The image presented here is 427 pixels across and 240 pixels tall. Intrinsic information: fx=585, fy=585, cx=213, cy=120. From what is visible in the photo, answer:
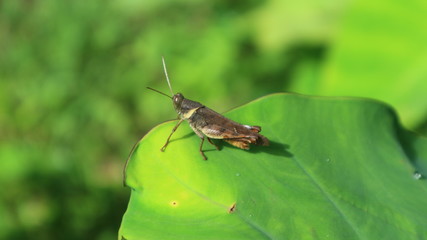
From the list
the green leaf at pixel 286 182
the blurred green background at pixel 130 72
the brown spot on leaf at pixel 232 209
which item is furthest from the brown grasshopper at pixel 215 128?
the blurred green background at pixel 130 72

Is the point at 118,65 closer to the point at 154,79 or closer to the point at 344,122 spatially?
the point at 154,79

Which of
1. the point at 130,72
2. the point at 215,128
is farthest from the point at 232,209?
Result: the point at 130,72

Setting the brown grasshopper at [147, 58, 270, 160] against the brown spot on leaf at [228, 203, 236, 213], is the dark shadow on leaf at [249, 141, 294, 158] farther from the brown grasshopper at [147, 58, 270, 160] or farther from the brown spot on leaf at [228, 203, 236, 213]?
the brown spot on leaf at [228, 203, 236, 213]

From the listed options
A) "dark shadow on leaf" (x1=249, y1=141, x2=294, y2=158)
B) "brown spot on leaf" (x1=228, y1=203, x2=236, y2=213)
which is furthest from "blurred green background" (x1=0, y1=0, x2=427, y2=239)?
"brown spot on leaf" (x1=228, y1=203, x2=236, y2=213)

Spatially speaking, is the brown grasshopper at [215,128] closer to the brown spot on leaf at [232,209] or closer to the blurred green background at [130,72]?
the brown spot on leaf at [232,209]

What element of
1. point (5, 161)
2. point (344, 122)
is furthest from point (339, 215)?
point (5, 161)

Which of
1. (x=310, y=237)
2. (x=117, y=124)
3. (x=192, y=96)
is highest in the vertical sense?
(x=310, y=237)

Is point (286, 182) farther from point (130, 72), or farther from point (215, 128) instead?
point (130, 72)
